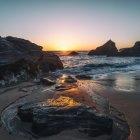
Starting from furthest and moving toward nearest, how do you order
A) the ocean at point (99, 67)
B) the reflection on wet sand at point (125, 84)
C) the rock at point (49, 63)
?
the ocean at point (99, 67), the rock at point (49, 63), the reflection on wet sand at point (125, 84)

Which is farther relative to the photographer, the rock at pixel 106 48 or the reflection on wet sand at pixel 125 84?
the rock at pixel 106 48

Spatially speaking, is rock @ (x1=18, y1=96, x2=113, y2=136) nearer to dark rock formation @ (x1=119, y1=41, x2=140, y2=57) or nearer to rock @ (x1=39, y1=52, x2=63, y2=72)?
rock @ (x1=39, y1=52, x2=63, y2=72)

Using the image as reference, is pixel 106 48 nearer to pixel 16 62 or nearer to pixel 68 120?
pixel 16 62

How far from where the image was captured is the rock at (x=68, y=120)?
469cm

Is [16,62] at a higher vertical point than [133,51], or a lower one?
higher

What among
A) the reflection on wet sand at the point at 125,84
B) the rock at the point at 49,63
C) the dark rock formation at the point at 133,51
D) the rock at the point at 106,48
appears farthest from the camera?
the rock at the point at 106,48

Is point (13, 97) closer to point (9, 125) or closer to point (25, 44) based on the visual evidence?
point (9, 125)

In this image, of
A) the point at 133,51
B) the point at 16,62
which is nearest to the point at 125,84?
the point at 16,62

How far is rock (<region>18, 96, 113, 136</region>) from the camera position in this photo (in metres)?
4.69

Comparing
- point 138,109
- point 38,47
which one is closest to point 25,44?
point 38,47

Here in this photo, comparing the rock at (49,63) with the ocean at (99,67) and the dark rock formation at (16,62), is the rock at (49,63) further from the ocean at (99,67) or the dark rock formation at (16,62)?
Result: the ocean at (99,67)

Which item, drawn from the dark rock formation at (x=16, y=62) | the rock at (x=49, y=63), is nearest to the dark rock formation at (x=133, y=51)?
the rock at (x=49, y=63)

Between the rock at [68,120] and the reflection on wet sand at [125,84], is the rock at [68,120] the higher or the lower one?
the higher one

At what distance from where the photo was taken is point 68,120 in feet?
16.0
